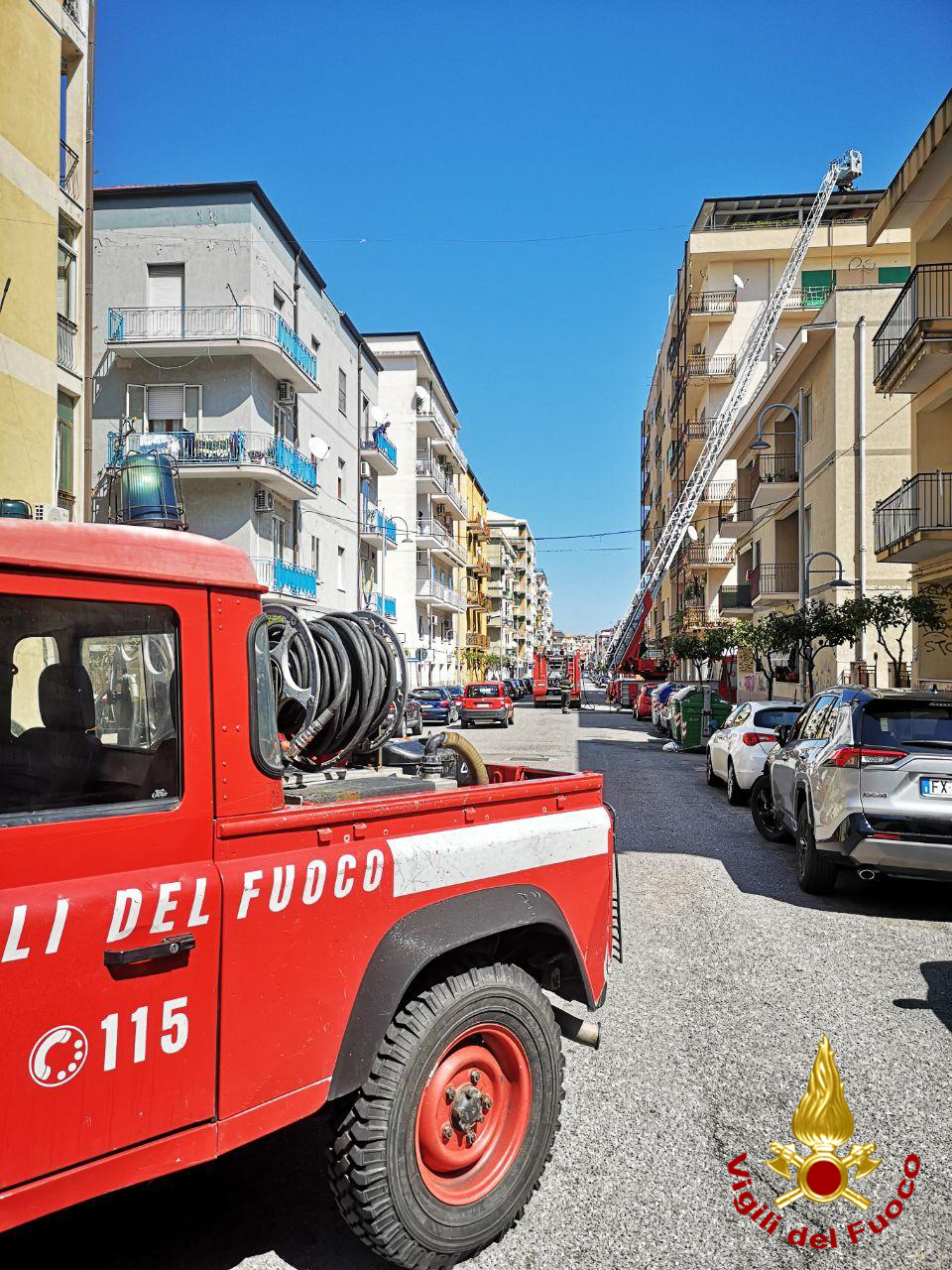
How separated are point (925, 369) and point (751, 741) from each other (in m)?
9.12

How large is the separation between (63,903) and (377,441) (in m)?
39.9

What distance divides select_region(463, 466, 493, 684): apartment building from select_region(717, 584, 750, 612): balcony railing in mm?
29933

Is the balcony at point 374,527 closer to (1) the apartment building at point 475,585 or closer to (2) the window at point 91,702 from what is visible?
(1) the apartment building at point 475,585

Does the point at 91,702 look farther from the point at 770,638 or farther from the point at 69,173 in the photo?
the point at 770,638

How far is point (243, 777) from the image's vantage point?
8.21ft

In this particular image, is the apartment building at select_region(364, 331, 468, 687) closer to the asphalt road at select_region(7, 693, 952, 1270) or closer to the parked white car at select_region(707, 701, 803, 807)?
the parked white car at select_region(707, 701, 803, 807)

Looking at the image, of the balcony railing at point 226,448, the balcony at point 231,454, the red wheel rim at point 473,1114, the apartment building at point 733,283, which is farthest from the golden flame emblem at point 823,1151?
the apartment building at point 733,283

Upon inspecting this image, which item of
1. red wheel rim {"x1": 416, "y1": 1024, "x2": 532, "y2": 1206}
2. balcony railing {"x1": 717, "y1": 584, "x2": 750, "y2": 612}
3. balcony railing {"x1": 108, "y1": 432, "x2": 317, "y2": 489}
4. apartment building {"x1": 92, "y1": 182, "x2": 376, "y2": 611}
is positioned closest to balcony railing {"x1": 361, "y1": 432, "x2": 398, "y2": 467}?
apartment building {"x1": 92, "y1": 182, "x2": 376, "y2": 611}

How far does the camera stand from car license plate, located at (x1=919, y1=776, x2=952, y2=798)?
670 centimetres

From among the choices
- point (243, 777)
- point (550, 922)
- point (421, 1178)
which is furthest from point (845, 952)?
point (243, 777)

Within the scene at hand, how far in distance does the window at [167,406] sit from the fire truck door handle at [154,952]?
27.4m

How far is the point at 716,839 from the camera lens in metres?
10.6

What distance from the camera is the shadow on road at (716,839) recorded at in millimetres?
7559

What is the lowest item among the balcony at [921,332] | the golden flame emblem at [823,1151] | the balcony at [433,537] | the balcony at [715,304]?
the golden flame emblem at [823,1151]
